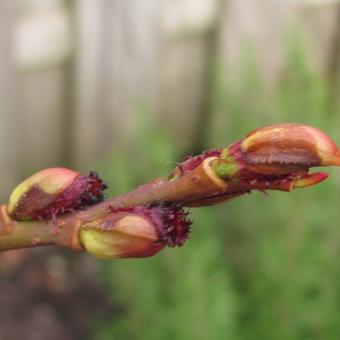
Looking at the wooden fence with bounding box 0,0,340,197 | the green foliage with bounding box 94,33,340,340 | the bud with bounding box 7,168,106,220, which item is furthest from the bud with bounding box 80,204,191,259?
the wooden fence with bounding box 0,0,340,197

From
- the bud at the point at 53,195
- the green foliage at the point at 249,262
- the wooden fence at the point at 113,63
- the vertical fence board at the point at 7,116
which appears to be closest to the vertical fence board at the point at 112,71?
the wooden fence at the point at 113,63

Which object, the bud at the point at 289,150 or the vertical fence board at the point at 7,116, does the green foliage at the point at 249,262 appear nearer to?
the vertical fence board at the point at 7,116

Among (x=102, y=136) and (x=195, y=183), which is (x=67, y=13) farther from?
(x=195, y=183)

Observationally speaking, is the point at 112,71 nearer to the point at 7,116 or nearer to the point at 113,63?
the point at 113,63

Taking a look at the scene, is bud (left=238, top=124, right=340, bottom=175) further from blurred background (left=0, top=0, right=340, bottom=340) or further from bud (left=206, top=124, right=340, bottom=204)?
blurred background (left=0, top=0, right=340, bottom=340)

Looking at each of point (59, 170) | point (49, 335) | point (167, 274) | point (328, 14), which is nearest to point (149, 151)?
point (167, 274)

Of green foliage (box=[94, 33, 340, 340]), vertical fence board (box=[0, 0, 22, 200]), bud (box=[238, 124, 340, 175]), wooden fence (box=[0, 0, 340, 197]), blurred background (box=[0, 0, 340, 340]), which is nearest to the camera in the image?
bud (box=[238, 124, 340, 175])
